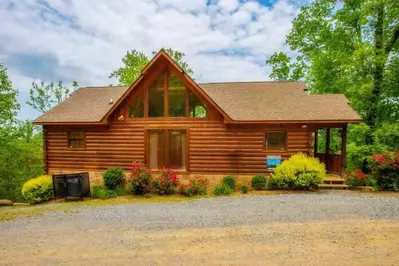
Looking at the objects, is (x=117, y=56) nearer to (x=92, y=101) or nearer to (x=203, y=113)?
(x=92, y=101)

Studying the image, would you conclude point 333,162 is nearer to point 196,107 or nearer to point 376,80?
point 376,80

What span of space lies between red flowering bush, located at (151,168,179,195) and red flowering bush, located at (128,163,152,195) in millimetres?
274

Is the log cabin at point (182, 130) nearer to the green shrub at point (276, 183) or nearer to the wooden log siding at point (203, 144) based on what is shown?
the wooden log siding at point (203, 144)

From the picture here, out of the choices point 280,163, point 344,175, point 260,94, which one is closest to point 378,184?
point 344,175

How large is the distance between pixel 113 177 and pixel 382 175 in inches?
474

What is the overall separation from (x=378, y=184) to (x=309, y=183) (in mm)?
3151

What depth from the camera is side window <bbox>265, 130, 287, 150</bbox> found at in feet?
35.9

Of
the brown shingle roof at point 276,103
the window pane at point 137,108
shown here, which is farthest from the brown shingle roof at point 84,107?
the brown shingle roof at point 276,103

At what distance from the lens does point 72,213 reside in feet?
25.0

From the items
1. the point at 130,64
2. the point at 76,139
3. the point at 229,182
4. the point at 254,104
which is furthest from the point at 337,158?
the point at 130,64

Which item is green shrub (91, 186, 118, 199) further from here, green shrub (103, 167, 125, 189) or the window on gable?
the window on gable

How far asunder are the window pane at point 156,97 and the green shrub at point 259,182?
5414 millimetres

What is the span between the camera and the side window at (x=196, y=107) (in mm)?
11070

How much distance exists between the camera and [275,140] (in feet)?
36.1
